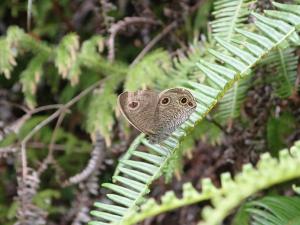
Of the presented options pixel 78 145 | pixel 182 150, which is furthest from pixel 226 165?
pixel 78 145

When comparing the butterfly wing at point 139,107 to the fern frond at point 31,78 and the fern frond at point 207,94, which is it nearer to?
the fern frond at point 207,94

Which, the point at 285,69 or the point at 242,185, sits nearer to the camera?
the point at 242,185

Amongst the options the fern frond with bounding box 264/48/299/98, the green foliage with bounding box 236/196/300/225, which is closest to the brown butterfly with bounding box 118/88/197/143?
the green foliage with bounding box 236/196/300/225

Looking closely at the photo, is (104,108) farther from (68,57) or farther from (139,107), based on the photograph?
(139,107)

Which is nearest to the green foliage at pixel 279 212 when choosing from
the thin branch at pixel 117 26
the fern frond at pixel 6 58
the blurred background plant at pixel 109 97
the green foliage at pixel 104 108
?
the blurred background plant at pixel 109 97

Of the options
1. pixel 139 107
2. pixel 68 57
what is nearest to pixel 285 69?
pixel 139 107

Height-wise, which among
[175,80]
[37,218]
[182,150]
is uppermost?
[175,80]

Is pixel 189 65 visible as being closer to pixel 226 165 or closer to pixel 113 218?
pixel 226 165

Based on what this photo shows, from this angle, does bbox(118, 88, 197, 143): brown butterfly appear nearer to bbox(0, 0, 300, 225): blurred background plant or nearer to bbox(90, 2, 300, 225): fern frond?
bbox(90, 2, 300, 225): fern frond
